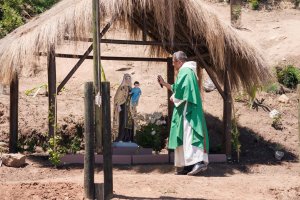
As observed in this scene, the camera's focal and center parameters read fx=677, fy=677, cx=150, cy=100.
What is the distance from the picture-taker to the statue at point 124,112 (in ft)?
34.6

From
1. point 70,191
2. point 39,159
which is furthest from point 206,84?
point 70,191

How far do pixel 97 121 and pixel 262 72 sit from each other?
4.51 metres

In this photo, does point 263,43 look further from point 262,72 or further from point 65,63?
point 262,72

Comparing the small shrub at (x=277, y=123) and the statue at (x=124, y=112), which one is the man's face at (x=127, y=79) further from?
the small shrub at (x=277, y=123)

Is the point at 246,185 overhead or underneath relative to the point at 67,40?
underneath

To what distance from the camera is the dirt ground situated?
7.61 meters

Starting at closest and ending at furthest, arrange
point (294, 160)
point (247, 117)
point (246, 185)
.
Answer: point (246, 185), point (294, 160), point (247, 117)

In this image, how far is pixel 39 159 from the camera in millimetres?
10461

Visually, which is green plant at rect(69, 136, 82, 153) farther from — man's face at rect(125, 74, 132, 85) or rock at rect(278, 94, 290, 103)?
rock at rect(278, 94, 290, 103)

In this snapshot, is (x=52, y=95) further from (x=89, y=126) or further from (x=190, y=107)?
(x=89, y=126)

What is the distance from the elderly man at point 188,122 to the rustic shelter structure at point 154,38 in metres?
0.97

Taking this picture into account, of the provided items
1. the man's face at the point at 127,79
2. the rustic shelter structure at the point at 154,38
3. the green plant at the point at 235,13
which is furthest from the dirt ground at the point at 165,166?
the green plant at the point at 235,13

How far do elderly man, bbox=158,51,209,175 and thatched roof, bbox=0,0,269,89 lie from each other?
968mm

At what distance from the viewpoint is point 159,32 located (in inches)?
402
